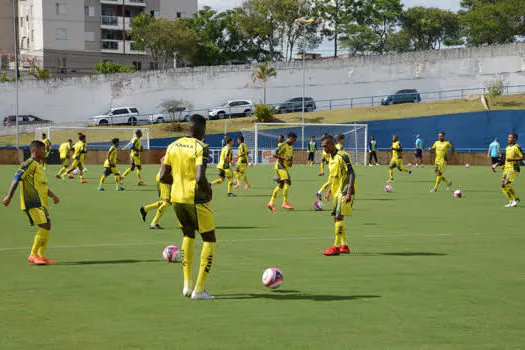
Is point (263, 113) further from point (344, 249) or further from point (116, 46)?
point (344, 249)

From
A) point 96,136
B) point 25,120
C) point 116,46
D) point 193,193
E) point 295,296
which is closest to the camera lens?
point 193,193

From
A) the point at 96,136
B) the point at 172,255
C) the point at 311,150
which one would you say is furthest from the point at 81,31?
the point at 172,255

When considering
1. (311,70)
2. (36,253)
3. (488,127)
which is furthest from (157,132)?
(36,253)

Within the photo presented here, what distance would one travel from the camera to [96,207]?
71.0 ft

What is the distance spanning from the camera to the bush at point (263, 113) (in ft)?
208

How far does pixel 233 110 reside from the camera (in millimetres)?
69688

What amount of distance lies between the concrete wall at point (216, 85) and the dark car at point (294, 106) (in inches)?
132

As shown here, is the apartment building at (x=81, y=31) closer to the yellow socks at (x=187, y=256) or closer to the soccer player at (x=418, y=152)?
the soccer player at (x=418, y=152)

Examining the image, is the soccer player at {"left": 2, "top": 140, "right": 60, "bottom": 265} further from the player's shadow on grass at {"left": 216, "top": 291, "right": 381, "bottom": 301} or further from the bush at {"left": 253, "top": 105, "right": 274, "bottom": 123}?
the bush at {"left": 253, "top": 105, "right": 274, "bottom": 123}

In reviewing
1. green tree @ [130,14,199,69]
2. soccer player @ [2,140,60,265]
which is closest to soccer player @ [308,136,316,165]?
green tree @ [130,14,199,69]

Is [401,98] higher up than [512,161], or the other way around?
[401,98]

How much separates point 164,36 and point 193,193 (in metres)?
74.3

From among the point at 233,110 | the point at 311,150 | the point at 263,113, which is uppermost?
the point at 233,110

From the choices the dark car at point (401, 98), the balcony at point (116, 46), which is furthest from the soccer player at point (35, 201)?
the balcony at point (116, 46)
